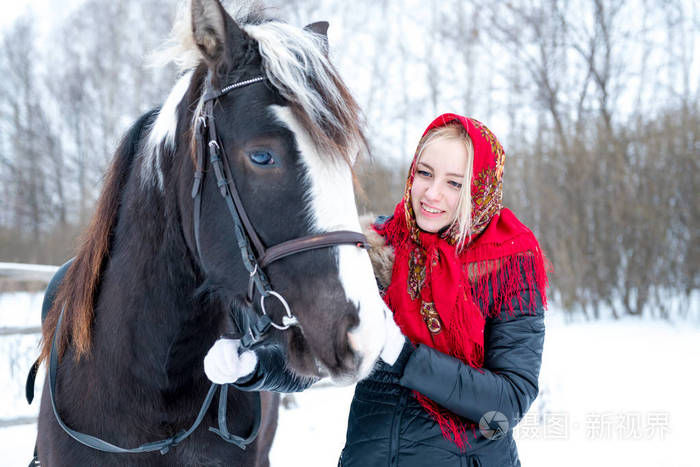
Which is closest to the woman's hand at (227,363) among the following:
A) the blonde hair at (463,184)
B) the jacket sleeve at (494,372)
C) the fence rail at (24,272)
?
the jacket sleeve at (494,372)

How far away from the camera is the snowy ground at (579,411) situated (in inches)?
173

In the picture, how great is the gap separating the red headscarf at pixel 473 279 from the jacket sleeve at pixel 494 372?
0.15 feet

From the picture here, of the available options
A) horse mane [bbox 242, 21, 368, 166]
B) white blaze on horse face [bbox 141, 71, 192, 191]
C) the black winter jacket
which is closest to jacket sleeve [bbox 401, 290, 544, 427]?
the black winter jacket

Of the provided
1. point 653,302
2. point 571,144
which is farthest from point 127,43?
point 653,302

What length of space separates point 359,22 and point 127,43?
757 centimetres

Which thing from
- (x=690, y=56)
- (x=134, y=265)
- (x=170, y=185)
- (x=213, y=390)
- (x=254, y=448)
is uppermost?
Result: (x=690, y=56)

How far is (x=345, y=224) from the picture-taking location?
4.72 feet

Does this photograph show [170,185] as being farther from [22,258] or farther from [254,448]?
[22,258]

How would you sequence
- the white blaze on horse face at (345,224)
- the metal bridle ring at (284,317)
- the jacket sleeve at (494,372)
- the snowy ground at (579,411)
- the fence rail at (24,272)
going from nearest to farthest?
the white blaze on horse face at (345,224), the metal bridle ring at (284,317), the jacket sleeve at (494,372), the snowy ground at (579,411), the fence rail at (24,272)

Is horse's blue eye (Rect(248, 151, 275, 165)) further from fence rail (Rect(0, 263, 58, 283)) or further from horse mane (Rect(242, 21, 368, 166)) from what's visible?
fence rail (Rect(0, 263, 58, 283))

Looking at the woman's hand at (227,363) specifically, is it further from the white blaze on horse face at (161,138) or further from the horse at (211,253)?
the white blaze on horse face at (161,138)

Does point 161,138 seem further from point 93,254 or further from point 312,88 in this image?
point 312,88

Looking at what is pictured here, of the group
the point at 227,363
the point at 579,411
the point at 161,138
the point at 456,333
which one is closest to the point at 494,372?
the point at 456,333

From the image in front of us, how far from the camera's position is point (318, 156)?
1.48 metres
